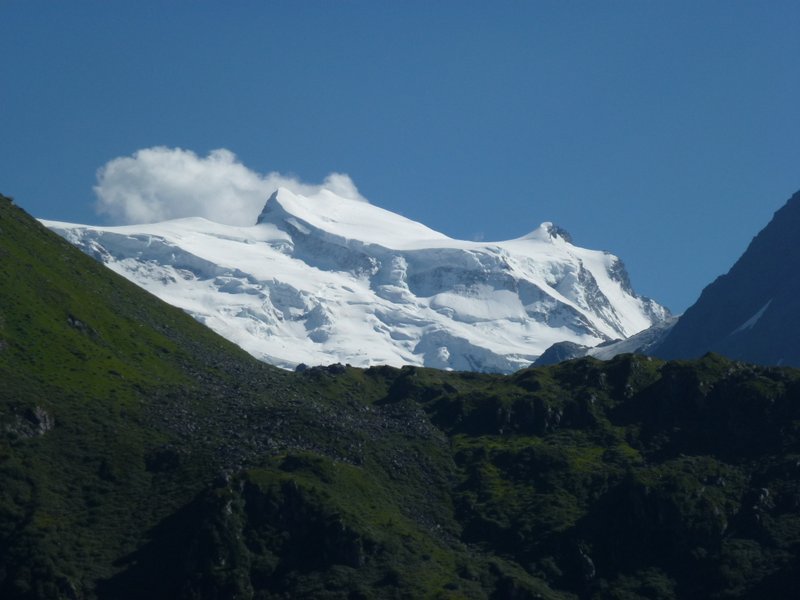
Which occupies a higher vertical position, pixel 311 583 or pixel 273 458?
pixel 273 458

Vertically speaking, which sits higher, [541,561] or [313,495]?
[313,495]

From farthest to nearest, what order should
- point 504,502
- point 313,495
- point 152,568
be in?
point 504,502, point 313,495, point 152,568

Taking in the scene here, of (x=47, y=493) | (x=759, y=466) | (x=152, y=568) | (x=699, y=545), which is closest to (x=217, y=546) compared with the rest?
(x=152, y=568)

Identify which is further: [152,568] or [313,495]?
[313,495]

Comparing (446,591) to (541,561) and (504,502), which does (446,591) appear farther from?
(504,502)

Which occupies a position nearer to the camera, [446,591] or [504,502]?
[446,591]

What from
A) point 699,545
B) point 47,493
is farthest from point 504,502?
point 47,493

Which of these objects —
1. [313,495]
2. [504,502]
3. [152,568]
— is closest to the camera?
[152,568]

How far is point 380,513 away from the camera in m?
185

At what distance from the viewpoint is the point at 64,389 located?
198 m

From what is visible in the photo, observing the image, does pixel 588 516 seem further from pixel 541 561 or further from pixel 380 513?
pixel 380 513

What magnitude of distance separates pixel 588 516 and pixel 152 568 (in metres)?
54.3

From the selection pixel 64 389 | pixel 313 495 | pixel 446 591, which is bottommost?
pixel 446 591

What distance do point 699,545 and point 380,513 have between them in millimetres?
37336
